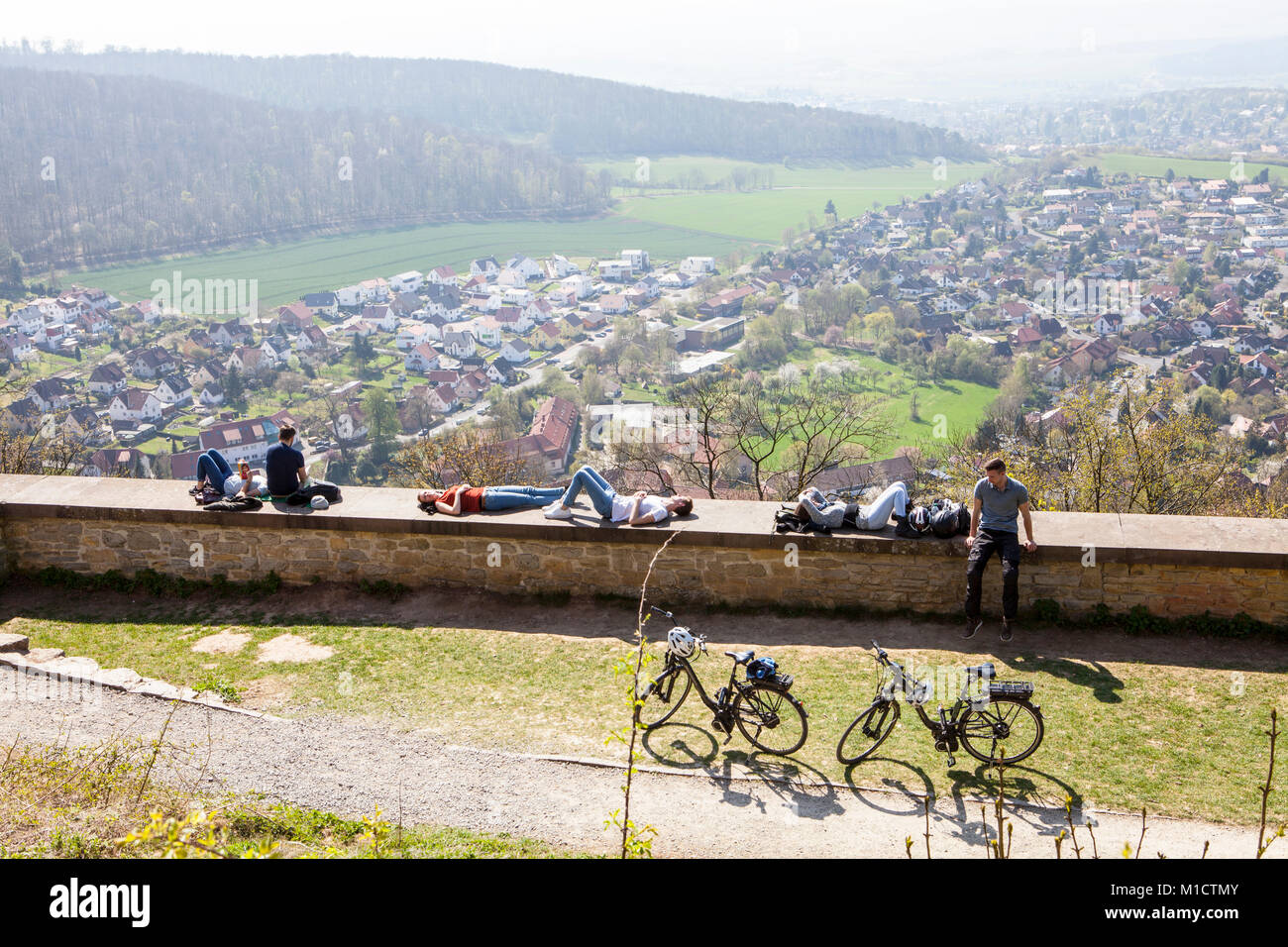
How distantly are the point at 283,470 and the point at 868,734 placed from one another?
591 centimetres

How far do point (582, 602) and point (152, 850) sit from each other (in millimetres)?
4553

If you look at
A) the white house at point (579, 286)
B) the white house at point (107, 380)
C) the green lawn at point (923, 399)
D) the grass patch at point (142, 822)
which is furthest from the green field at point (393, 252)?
the grass patch at point (142, 822)

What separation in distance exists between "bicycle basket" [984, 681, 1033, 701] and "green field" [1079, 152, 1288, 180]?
191 m

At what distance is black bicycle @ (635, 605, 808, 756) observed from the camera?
6203 millimetres

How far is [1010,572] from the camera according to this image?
7.46 metres

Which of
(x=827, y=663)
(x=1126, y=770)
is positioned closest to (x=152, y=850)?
(x=827, y=663)

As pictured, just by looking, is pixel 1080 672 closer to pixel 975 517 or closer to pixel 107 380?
pixel 975 517

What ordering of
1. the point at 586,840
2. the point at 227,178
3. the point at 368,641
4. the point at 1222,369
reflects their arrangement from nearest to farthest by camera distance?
the point at 586,840, the point at 368,641, the point at 1222,369, the point at 227,178

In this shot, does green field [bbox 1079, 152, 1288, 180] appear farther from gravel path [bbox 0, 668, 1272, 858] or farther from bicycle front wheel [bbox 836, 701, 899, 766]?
gravel path [bbox 0, 668, 1272, 858]

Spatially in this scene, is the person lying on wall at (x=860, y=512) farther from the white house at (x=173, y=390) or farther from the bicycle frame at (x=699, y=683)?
the white house at (x=173, y=390)

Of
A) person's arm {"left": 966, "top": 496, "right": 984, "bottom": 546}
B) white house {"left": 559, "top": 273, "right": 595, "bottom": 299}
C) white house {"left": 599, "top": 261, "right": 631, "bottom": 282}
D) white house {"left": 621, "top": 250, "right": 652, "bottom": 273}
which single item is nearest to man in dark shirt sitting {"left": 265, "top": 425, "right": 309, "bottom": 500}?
person's arm {"left": 966, "top": 496, "right": 984, "bottom": 546}

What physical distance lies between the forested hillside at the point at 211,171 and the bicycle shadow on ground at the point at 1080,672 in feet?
485
